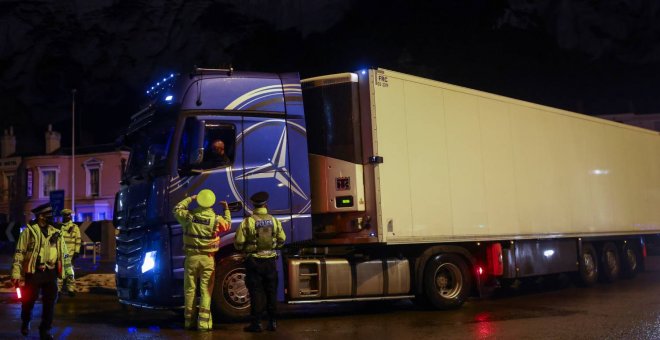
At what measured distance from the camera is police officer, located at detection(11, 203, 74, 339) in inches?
265

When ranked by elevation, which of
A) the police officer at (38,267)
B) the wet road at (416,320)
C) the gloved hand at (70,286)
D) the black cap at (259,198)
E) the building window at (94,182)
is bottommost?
the wet road at (416,320)

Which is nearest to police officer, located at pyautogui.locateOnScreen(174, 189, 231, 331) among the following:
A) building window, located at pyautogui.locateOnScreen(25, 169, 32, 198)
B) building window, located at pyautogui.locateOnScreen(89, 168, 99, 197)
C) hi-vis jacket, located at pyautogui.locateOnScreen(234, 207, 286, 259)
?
hi-vis jacket, located at pyautogui.locateOnScreen(234, 207, 286, 259)

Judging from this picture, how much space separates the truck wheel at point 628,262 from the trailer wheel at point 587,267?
4.47 ft

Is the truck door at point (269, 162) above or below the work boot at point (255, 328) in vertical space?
above

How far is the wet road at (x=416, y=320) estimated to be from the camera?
7.12m

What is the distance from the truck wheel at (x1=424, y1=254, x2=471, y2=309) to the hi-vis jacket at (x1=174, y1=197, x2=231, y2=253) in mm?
3524

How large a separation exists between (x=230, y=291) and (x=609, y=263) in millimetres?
9389

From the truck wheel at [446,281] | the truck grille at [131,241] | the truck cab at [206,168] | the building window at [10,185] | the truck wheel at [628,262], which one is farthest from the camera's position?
the building window at [10,185]

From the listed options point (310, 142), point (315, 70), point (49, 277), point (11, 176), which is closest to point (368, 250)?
point (310, 142)

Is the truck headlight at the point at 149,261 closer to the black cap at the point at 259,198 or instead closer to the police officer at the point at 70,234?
the black cap at the point at 259,198

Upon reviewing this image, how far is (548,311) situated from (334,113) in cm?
442

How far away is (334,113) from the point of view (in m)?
8.79

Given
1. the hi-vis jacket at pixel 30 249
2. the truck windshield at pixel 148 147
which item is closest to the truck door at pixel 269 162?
the truck windshield at pixel 148 147

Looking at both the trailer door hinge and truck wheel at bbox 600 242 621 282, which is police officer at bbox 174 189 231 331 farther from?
truck wheel at bbox 600 242 621 282
